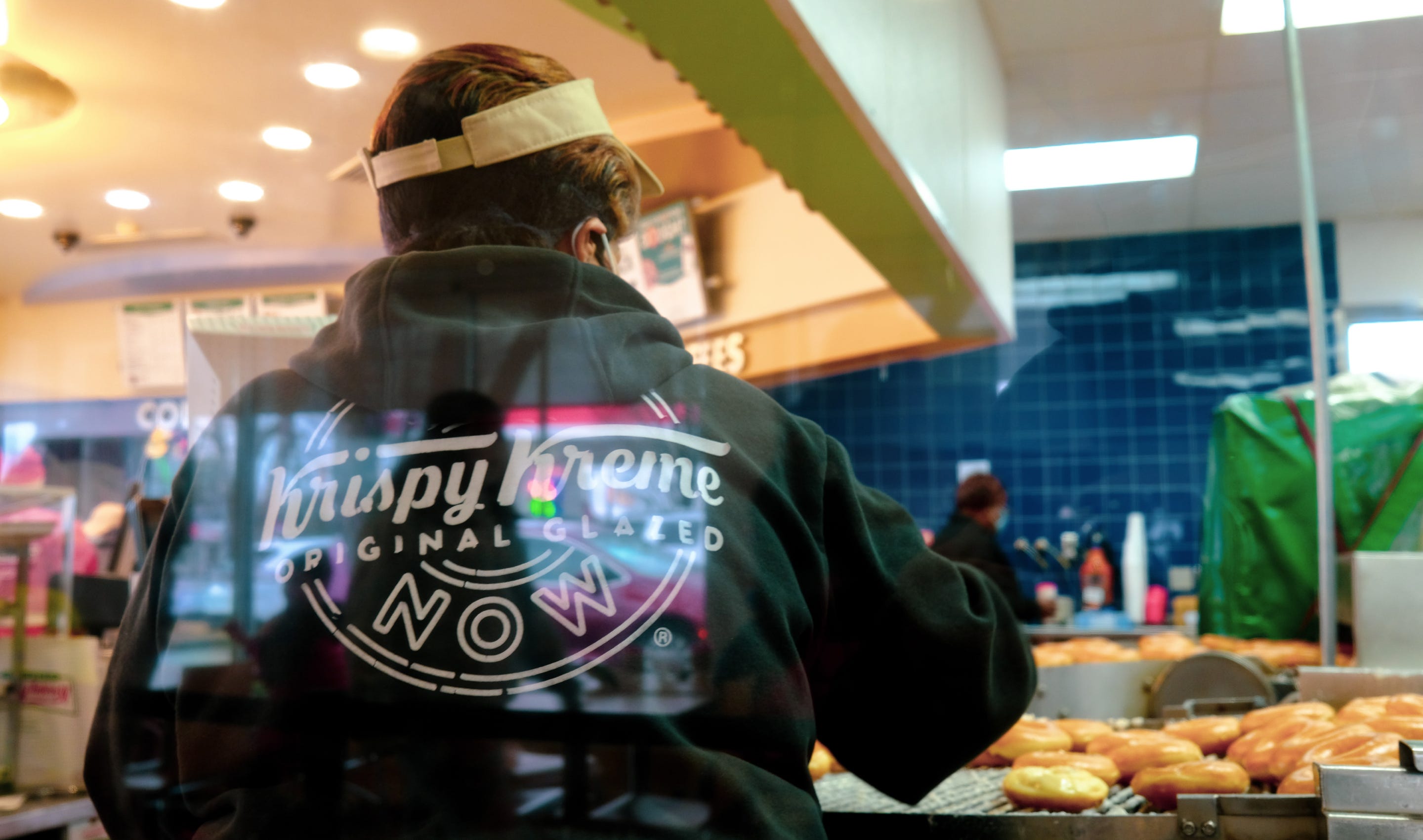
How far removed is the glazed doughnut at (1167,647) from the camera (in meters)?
1.61

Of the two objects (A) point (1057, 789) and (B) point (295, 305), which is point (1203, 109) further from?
(B) point (295, 305)

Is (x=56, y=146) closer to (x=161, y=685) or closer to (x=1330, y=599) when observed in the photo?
(x=161, y=685)

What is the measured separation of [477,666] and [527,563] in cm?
7

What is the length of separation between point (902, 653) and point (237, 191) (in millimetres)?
640

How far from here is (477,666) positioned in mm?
658

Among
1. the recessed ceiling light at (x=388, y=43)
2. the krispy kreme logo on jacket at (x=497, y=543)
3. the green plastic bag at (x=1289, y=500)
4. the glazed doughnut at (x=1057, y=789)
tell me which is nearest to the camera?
the krispy kreme logo on jacket at (x=497, y=543)

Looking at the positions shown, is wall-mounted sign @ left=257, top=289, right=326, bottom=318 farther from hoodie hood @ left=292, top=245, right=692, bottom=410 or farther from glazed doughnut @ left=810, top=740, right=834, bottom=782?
glazed doughnut @ left=810, top=740, right=834, bottom=782

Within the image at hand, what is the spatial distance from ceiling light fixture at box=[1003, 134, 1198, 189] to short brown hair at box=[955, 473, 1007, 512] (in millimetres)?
375

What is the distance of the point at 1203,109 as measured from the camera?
1303mm

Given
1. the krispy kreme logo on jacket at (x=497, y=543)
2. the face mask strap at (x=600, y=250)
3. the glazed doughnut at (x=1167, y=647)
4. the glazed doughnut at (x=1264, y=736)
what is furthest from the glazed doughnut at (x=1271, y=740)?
the face mask strap at (x=600, y=250)

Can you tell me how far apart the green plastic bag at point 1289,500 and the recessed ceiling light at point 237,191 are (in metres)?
1.36

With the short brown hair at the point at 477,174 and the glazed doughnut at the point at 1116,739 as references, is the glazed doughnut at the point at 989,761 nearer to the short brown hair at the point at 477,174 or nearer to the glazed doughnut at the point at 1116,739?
the glazed doughnut at the point at 1116,739

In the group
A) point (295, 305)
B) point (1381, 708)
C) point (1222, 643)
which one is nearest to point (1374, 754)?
point (1381, 708)

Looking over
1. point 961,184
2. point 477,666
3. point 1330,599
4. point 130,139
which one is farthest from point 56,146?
point 1330,599
